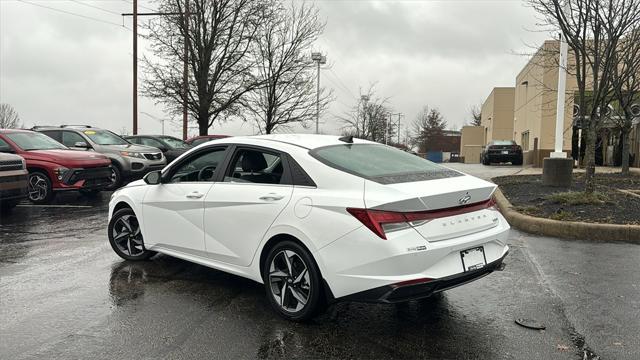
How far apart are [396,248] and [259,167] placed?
175 cm

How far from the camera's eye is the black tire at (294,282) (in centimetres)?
400

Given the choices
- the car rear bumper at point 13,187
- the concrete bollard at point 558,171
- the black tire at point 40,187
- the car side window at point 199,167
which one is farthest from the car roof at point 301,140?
the concrete bollard at point 558,171

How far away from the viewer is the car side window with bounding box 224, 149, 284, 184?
15.0 feet

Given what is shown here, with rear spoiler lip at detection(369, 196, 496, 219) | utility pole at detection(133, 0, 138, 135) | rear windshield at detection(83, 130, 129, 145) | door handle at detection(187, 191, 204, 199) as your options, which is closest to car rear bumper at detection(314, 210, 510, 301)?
rear spoiler lip at detection(369, 196, 496, 219)

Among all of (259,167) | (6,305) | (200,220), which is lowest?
(6,305)

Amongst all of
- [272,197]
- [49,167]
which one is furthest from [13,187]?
[272,197]

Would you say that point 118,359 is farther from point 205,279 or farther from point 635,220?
point 635,220

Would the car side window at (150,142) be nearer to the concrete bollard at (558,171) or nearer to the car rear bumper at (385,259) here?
the concrete bollard at (558,171)

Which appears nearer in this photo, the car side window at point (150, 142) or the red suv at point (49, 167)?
the red suv at point (49, 167)

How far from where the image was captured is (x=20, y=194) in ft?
31.1

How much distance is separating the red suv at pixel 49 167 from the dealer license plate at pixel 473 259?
961 centimetres

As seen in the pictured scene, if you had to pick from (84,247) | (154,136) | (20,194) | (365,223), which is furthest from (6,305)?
(154,136)

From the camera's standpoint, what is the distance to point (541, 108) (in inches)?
1034

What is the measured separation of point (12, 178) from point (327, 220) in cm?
779
